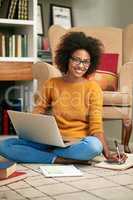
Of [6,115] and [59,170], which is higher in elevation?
[6,115]

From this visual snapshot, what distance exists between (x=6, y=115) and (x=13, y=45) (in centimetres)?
58

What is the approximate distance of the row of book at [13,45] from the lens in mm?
3311

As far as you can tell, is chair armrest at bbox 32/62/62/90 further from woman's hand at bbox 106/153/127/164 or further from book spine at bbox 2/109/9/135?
woman's hand at bbox 106/153/127/164

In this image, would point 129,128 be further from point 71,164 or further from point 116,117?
point 71,164

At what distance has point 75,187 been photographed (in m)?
1.80

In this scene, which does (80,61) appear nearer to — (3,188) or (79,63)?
(79,63)

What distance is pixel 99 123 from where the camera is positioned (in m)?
2.29

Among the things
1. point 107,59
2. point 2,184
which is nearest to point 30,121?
point 2,184

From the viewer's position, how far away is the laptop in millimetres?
2139

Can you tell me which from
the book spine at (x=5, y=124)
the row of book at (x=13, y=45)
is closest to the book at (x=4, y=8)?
the row of book at (x=13, y=45)

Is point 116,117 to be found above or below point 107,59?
below

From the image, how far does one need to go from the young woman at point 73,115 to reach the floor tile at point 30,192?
511 mm

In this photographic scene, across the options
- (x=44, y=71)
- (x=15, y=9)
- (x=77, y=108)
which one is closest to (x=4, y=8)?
(x=15, y=9)

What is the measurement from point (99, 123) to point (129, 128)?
2.03 ft
